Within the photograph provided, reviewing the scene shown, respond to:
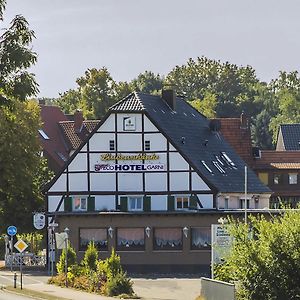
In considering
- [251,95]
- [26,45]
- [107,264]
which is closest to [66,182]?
[107,264]

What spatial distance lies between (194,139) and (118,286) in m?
26.1

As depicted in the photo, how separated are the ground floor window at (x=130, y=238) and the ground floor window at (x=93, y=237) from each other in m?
0.90

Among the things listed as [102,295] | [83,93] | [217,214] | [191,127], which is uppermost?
[83,93]

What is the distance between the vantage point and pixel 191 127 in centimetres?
7669

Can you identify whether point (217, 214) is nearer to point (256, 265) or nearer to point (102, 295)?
Result: point (102, 295)

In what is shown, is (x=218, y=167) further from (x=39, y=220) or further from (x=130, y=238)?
(x=39, y=220)

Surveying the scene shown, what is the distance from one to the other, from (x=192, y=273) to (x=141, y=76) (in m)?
121

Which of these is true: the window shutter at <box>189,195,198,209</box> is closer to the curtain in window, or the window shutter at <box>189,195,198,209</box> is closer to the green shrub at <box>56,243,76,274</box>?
the curtain in window

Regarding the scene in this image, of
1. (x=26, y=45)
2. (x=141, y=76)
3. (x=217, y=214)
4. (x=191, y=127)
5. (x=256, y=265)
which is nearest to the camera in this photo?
(x=26, y=45)

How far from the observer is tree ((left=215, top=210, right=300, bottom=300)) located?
35062 mm

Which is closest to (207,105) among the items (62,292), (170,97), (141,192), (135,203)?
(170,97)

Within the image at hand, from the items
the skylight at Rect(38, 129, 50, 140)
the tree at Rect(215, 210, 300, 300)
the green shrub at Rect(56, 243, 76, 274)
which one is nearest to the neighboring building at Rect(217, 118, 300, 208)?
the skylight at Rect(38, 129, 50, 140)

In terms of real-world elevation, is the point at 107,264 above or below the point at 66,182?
below

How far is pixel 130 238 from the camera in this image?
66750 millimetres
